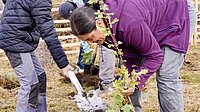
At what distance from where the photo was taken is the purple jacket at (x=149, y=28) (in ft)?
9.02

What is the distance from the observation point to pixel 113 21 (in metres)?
2.57

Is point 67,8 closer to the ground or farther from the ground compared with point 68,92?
farther from the ground

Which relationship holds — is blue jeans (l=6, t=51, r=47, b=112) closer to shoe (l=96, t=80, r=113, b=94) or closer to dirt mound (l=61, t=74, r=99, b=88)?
shoe (l=96, t=80, r=113, b=94)

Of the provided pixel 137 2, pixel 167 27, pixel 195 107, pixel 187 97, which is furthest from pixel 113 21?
pixel 187 97

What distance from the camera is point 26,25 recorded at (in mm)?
3705

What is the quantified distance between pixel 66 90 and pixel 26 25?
2.04 metres

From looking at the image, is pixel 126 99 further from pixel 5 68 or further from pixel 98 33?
pixel 5 68

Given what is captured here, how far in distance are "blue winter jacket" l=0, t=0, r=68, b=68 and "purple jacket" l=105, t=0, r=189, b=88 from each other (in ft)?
2.08

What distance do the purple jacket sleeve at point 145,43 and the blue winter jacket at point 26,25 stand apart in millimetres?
921

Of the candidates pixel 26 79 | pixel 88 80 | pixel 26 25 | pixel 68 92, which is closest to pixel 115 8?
pixel 26 25

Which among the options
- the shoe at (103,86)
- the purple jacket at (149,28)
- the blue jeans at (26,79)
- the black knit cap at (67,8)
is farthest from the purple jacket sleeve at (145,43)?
the shoe at (103,86)

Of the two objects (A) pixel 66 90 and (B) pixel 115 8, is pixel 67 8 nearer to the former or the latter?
(A) pixel 66 90

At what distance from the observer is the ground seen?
194 inches

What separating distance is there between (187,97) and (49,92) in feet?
5.46
